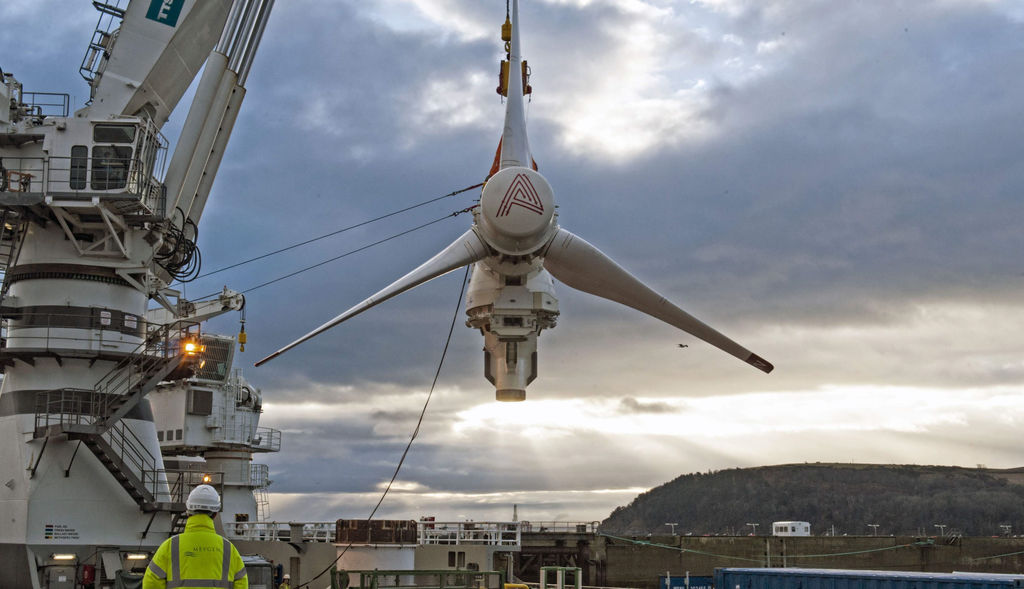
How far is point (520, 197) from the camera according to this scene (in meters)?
27.0

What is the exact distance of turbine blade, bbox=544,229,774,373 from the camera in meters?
30.6

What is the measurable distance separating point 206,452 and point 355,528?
3075 cm

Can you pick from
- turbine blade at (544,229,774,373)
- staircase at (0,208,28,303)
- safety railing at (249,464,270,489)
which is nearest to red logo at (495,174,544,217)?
turbine blade at (544,229,774,373)

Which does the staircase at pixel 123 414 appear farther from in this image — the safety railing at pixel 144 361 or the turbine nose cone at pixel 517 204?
the turbine nose cone at pixel 517 204

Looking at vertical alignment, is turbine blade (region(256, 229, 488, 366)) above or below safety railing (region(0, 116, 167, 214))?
below

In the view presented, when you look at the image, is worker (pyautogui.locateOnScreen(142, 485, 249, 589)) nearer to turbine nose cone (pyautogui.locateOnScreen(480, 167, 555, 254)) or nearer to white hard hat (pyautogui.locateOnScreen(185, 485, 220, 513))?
white hard hat (pyautogui.locateOnScreen(185, 485, 220, 513))

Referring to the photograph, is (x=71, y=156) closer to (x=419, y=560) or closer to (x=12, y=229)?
(x=12, y=229)

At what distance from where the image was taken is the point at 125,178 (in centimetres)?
3488

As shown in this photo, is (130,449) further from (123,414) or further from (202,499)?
(202,499)

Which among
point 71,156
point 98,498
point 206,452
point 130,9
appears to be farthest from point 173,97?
point 206,452

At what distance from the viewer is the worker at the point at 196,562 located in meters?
9.46

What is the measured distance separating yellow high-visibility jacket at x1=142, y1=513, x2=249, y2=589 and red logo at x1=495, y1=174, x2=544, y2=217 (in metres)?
18.0

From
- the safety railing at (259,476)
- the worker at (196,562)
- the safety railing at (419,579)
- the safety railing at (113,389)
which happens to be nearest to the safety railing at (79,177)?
the safety railing at (113,389)

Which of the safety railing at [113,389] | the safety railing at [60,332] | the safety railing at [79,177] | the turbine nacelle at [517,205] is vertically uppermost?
the safety railing at [79,177]
